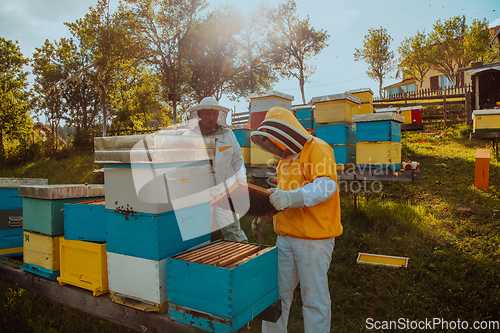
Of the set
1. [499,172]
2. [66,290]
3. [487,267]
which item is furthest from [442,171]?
[66,290]

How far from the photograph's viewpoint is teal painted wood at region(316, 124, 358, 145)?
547 cm

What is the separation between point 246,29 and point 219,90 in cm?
478

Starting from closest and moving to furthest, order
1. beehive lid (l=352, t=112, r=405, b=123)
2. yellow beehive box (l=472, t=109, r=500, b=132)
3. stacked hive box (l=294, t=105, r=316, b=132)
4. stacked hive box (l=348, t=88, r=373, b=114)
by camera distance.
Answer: beehive lid (l=352, t=112, r=405, b=123), yellow beehive box (l=472, t=109, r=500, b=132), stacked hive box (l=294, t=105, r=316, b=132), stacked hive box (l=348, t=88, r=373, b=114)

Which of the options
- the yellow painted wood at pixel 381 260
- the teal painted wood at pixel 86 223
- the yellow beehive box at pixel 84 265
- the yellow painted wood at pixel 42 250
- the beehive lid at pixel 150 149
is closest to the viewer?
the beehive lid at pixel 150 149

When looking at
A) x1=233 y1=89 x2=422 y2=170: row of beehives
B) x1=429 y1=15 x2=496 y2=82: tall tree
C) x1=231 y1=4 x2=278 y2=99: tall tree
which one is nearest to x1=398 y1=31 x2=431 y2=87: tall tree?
x1=429 y1=15 x2=496 y2=82: tall tree

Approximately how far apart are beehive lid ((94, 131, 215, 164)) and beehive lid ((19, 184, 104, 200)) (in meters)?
0.81

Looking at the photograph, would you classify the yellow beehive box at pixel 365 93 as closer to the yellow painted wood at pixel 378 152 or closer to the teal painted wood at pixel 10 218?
the yellow painted wood at pixel 378 152

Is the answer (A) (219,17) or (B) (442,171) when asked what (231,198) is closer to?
(B) (442,171)

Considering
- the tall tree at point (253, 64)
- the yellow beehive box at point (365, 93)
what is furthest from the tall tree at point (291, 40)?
the yellow beehive box at point (365, 93)

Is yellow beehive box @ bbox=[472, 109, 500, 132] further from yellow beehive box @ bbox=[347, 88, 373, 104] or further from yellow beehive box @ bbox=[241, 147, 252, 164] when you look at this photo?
yellow beehive box @ bbox=[241, 147, 252, 164]

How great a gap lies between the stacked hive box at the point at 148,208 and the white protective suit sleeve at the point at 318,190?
634 mm

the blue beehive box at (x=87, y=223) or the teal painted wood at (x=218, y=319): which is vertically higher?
the blue beehive box at (x=87, y=223)

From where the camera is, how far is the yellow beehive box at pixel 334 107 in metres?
5.42

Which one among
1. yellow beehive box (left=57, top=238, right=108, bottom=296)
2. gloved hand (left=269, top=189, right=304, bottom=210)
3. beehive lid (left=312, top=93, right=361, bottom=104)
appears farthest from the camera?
beehive lid (left=312, top=93, right=361, bottom=104)
